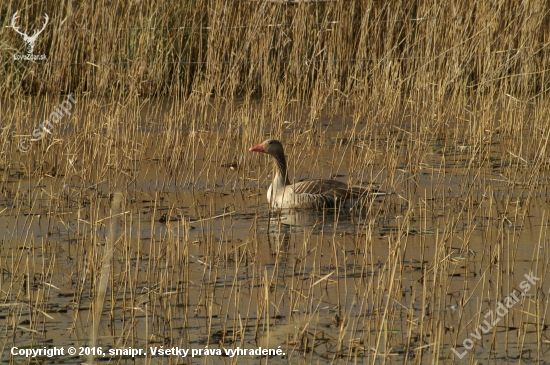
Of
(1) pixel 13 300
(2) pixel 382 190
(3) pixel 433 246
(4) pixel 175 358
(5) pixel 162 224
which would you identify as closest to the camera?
(4) pixel 175 358

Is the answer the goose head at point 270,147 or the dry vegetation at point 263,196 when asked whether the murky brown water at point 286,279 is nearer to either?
the dry vegetation at point 263,196

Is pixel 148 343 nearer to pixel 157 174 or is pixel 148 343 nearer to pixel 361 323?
pixel 361 323

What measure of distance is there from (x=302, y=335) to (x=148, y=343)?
2.87ft

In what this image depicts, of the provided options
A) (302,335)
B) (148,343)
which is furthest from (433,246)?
(148,343)

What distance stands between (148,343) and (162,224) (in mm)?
2928

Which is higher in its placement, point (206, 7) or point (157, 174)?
point (206, 7)

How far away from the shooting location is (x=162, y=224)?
7.68 meters

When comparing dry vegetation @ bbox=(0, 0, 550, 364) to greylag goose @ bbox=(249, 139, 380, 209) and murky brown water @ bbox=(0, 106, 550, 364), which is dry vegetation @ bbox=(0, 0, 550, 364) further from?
greylag goose @ bbox=(249, 139, 380, 209)

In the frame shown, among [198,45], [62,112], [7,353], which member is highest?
[198,45]

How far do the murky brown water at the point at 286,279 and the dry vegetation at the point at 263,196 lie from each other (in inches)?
1.0

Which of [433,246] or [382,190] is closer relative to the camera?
[433,246]

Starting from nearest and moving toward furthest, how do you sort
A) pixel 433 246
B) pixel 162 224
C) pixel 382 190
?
pixel 433 246 → pixel 162 224 → pixel 382 190

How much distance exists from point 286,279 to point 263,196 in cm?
313

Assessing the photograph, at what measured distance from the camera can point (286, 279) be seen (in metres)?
5.97
